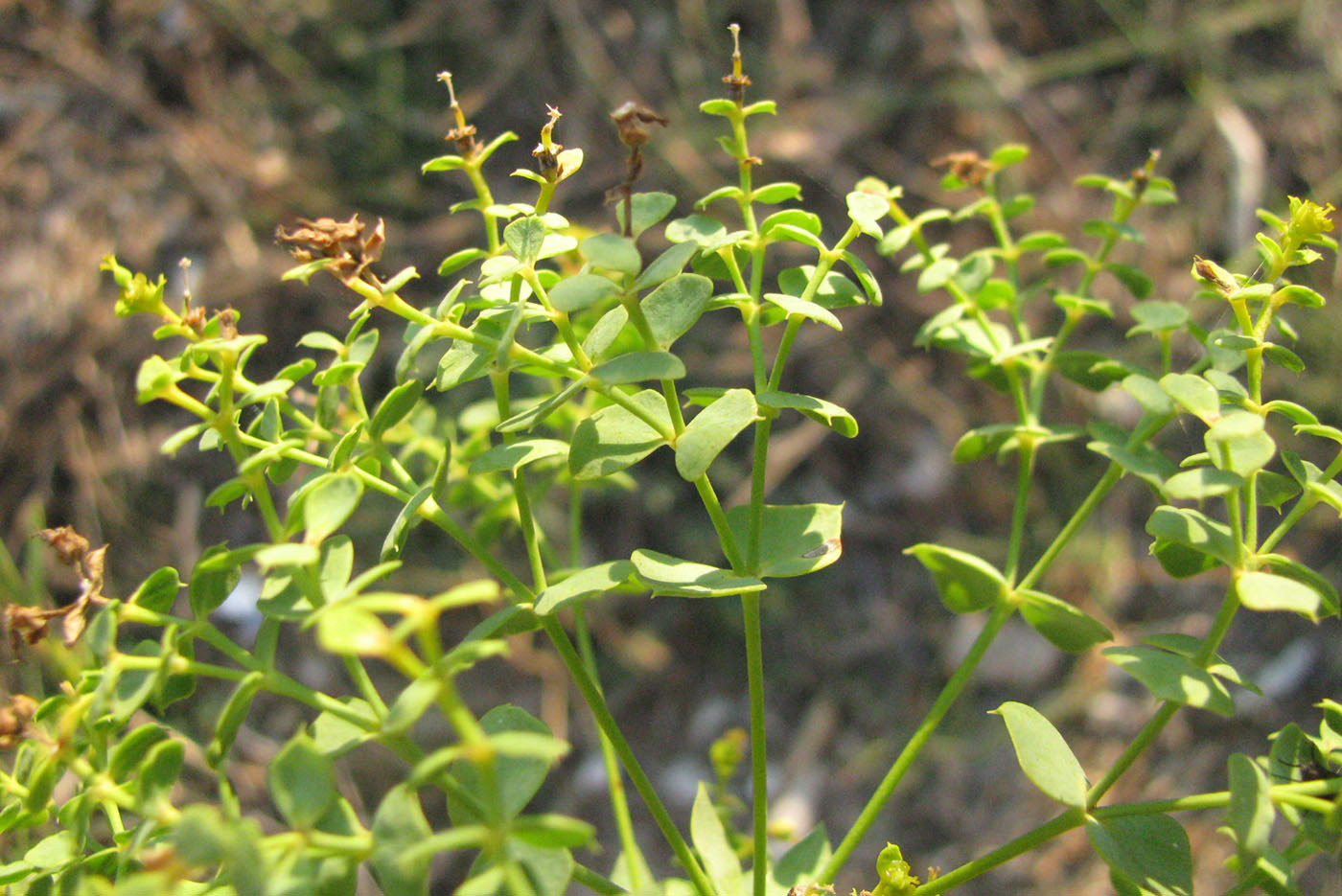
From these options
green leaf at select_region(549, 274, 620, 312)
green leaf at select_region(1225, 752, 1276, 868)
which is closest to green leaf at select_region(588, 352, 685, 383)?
green leaf at select_region(549, 274, 620, 312)

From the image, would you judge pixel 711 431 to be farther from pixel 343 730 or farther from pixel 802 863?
pixel 802 863

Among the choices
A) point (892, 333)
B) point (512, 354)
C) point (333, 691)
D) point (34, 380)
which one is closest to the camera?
point (512, 354)

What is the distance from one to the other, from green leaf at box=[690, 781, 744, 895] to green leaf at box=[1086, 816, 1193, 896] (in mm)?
239

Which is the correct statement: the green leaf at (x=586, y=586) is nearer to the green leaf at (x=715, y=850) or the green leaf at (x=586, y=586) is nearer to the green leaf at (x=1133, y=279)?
the green leaf at (x=715, y=850)

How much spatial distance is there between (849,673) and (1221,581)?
0.66 metres

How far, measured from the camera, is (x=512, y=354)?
1.70ft

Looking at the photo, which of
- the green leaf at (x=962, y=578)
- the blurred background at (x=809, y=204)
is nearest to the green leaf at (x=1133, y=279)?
the green leaf at (x=962, y=578)

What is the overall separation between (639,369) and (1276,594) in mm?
323

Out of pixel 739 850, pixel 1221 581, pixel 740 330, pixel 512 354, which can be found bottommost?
pixel 1221 581

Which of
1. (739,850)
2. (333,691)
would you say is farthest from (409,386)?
(333,691)

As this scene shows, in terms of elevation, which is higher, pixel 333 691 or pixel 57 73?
pixel 57 73

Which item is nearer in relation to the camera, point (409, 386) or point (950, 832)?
point (409, 386)

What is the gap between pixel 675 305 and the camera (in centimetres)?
52

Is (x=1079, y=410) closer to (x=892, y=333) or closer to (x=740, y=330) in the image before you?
(x=892, y=333)
